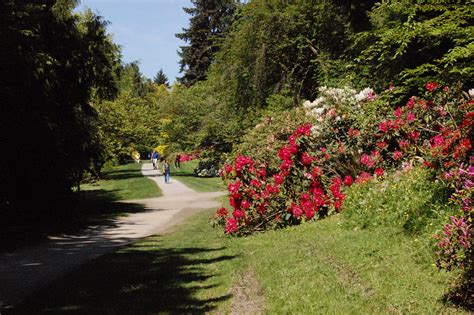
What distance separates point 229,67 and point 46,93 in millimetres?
14210

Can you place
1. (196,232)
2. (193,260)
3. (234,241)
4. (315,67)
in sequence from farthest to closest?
(315,67), (196,232), (234,241), (193,260)

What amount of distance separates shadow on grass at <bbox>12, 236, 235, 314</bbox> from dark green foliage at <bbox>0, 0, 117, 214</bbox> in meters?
5.89

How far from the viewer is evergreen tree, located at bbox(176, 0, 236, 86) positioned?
202ft

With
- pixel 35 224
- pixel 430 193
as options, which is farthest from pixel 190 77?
pixel 430 193

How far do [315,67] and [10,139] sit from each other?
52.3 feet

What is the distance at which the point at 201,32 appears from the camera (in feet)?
203

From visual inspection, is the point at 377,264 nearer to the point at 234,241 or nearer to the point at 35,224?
the point at 234,241

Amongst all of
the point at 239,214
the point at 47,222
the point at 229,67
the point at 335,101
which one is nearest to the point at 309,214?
the point at 239,214

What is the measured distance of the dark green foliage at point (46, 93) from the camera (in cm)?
1343

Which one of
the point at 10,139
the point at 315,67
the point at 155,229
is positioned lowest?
the point at 155,229

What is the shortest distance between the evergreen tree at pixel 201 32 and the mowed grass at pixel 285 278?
53.4 metres

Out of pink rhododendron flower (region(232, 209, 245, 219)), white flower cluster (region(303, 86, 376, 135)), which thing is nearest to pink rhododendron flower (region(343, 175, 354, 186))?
white flower cluster (region(303, 86, 376, 135))

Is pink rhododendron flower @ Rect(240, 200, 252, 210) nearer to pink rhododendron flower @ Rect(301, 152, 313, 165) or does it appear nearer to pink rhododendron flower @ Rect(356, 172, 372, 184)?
pink rhododendron flower @ Rect(301, 152, 313, 165)

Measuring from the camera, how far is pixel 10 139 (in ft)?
44.9
